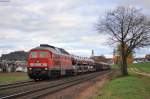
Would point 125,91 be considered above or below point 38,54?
below

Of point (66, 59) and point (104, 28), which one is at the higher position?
point (104, 28)

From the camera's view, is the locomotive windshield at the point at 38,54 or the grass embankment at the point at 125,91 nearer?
the grass embankment at the point at 125,91

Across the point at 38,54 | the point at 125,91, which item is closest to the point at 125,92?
the point at 125,91

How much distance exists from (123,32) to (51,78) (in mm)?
18758

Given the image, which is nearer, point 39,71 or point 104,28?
point 39,71

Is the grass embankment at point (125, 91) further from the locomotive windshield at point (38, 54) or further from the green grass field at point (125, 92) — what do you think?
the locomotive windshield at point (38, 54)

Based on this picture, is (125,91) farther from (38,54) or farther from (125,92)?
(38,54)

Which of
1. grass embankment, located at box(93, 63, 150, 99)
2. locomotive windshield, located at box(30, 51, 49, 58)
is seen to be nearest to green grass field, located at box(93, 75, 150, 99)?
grass embankment, located at box(93, 63, 150, 99)

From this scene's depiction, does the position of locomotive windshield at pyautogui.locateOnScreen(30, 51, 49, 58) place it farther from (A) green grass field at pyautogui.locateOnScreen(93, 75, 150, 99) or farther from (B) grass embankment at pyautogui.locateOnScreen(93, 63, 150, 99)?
(A) green grass field at pyautogui.locateOnScreen(93, 75, 150, 99)

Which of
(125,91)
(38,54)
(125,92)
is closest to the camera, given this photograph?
(125,92)

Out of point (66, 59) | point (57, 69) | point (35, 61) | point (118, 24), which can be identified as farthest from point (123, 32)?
point (35, 61)

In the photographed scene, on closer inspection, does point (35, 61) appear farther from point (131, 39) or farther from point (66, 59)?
point (131, 39)

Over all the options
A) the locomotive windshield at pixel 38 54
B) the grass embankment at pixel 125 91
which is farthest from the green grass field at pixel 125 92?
the locomotive windshield at pixel 38 54

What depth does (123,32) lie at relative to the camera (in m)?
61.8
